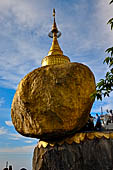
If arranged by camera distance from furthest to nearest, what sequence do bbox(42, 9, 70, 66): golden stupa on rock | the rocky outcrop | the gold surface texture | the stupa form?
bbox(42, 9, 70, 66): golden stupa on rock, the gold surface texture, the stupa, the rocky outcrop

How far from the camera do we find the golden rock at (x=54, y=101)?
7.26 meters

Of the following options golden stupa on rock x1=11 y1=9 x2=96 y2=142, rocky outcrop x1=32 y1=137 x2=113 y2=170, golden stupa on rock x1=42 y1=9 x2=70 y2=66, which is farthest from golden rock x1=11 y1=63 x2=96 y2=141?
golden stupa on rock x1=42 y1=9 x2=70 y2=66

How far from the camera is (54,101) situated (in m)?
7.32

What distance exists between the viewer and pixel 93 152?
7.15 m

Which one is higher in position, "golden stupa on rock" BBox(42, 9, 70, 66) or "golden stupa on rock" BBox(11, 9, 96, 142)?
"golden stupa on rock" BBox(42, 9, 70, 66)

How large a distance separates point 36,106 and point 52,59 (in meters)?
4.13

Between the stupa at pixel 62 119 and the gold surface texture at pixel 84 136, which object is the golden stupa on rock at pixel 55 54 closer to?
the stupa at pixel 62 119

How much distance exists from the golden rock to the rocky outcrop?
58 centimetres

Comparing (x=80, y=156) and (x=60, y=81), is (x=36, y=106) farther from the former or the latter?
(x=80, y=156)

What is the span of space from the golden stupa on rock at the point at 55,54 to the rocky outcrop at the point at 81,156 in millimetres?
5003

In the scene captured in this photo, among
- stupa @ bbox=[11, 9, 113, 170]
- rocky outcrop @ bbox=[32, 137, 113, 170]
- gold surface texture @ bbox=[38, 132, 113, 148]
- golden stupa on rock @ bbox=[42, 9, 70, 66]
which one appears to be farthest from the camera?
golden stupa on rock @ bbox=[42, 9, 70, 66]

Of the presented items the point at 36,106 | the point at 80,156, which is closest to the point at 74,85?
the point at 36,106

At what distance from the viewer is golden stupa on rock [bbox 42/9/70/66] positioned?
1081 cm

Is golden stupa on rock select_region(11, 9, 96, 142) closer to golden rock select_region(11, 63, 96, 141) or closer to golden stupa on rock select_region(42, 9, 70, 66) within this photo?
golden rock select_region(11, 63, 96, 141)
